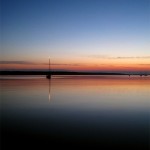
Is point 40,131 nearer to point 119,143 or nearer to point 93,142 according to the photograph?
point 93,142

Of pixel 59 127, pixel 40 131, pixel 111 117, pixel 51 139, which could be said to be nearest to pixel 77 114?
pixel 111 117

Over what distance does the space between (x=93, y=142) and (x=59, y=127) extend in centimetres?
162

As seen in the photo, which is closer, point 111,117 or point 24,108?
point 111,117

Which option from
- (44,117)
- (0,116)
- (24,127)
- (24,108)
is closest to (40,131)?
(24,127)

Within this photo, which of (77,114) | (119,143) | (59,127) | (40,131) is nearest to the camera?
(119,143)

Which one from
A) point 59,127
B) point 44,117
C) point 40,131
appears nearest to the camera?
point 40,131

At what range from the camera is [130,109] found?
1039 cm

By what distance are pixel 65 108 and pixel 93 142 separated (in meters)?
4.81

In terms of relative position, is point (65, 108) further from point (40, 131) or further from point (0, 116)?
point (40, 131)

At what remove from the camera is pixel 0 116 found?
852 centimetres

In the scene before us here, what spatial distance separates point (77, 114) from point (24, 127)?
8.51 ft

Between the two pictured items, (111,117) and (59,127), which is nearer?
(59,127)

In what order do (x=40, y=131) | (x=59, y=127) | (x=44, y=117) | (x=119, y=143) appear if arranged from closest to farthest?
(x=119, y=143)
(x=40, y=131)
(x=59, y=127)
(x=44, y=117)

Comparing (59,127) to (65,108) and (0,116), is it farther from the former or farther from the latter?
(65,108)
